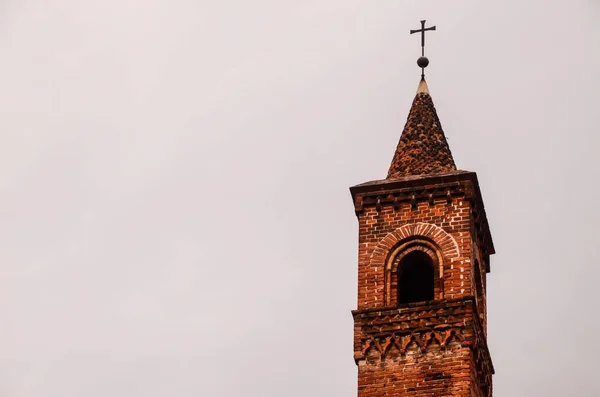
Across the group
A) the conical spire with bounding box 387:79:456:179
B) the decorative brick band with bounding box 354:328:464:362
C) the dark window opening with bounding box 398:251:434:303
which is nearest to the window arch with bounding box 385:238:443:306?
the dark window opening with bounding box 398:251:434:303

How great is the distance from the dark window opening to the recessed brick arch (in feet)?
0.60

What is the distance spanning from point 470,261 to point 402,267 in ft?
4.60

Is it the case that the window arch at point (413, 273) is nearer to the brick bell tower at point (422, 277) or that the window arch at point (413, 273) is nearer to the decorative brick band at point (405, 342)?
the brick bell tower at point (422, 277)

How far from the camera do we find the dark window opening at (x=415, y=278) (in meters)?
42.1

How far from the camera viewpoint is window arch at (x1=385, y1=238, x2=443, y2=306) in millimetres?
41594

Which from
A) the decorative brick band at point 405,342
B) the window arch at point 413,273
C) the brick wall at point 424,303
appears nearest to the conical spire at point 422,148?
the brick wall at point 424,303

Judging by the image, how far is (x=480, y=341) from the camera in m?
41.4

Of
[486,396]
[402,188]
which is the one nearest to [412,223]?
[402,188]

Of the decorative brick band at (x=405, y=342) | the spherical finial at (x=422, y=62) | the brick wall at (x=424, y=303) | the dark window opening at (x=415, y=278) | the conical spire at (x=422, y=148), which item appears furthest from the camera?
the spherical finial at (x=422, y=62)

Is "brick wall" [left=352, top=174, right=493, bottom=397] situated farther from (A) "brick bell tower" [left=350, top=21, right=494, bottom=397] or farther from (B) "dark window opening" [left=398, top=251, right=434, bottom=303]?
(B) "dark window opening" [left=398, top=251, right=434, bottom=303]

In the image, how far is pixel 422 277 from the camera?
140 feet

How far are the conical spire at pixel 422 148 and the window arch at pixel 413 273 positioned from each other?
5.91ft

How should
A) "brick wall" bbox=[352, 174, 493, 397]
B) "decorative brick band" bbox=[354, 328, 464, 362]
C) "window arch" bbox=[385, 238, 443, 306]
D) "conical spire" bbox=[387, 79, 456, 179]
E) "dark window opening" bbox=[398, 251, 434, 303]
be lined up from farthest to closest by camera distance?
"conical spire" bbox=[387, 79, 456, 179], "dark window opening" bbox=[398, 251, 434, 303], "window arch" bbox=[385, 238, 443, 306], "decorative brick band" bbox=[354, 328, 464, 362], "brick wall" bbox=[352, 174, 493, 397]

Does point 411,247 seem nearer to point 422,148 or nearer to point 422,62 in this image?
point 422,148
